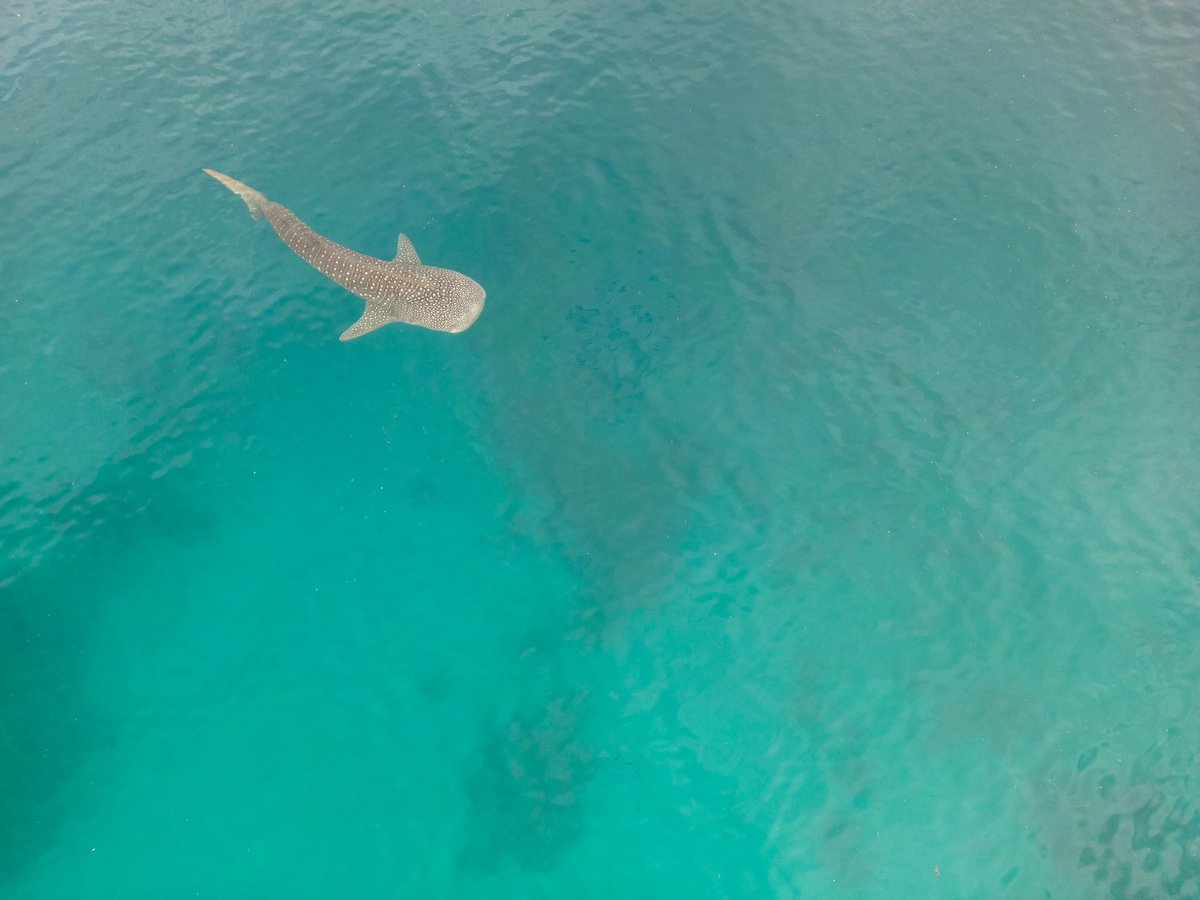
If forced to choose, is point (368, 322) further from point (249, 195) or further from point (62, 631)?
point (62, 631)

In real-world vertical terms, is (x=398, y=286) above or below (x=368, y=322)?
above

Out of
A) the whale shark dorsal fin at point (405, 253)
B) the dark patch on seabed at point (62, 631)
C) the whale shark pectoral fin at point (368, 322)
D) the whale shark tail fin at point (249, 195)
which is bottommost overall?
the dark patch on seabed at point (62, 631)

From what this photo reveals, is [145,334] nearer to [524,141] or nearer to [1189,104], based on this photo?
[524,141]

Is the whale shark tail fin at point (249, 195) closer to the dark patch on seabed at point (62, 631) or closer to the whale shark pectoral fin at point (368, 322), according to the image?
the whale shark pectoral fin at point (368, 322)

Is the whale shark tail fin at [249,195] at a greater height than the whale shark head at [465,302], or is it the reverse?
the whale shark tail fin at [249,195]

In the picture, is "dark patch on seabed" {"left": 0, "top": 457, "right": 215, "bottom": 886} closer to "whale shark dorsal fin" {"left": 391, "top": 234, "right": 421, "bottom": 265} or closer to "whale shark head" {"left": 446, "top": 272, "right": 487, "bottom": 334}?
"whale shark head" {"left": 446, "top": 272, "right": 487, "bottom": 334}

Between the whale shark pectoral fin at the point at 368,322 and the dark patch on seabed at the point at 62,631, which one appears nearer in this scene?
the dark patch on seabed at the point at 62,631

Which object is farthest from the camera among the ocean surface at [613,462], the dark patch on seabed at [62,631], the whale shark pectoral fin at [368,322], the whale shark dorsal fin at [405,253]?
the whale shark dorsal fin at [405,253]

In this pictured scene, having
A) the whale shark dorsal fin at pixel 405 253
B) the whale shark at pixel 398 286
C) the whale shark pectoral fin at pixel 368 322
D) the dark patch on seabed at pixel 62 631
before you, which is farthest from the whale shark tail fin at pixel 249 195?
the dark patch on seabed at pixel 62 631

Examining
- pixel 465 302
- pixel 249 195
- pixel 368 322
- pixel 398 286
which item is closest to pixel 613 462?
pixel 465 302
